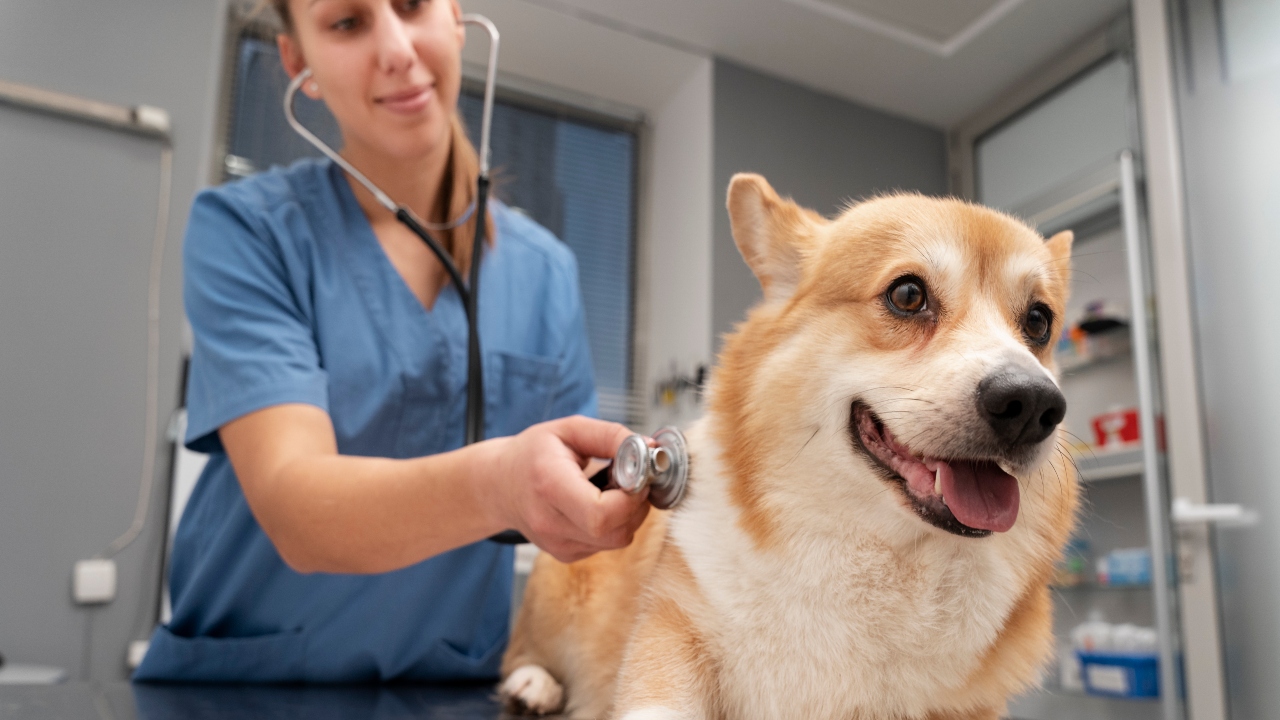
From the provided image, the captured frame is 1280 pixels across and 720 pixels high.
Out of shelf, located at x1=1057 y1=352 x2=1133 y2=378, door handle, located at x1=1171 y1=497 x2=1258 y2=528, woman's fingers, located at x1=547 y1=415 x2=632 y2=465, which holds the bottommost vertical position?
door handle, located at x1=1171 y1=497 x2=1258 y2=528

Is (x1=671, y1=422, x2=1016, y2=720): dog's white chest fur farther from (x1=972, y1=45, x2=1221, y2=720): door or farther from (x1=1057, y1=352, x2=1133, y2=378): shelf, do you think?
(x1=1057, y1=352, x2=1133, y2=378): shelf

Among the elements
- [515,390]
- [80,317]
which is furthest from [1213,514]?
[80,317]

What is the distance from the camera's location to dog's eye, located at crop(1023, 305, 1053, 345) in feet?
2.34

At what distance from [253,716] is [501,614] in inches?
20.4

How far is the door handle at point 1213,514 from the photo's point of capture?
188cm

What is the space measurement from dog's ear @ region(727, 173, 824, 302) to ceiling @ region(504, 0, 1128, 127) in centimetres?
24

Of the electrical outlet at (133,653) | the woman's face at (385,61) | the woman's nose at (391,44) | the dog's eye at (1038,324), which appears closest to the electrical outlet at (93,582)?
the electrical outlet at (133,653)

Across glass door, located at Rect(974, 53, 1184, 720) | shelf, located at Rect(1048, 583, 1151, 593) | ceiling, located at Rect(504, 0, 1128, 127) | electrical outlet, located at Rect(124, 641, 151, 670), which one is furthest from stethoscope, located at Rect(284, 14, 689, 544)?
electrical outlet, located at Rect(124, 641, 151, 670)

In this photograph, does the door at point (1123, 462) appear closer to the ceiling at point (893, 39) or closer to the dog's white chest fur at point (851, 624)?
the ceiling at point (893, 39)

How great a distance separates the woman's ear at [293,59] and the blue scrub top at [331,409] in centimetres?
13

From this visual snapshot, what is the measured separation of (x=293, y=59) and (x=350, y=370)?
0.45 meters

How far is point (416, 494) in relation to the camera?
2.62 ft

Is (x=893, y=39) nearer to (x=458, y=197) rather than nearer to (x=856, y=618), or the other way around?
(x=458, y=197)

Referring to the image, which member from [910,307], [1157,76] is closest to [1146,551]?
[1157,76]
